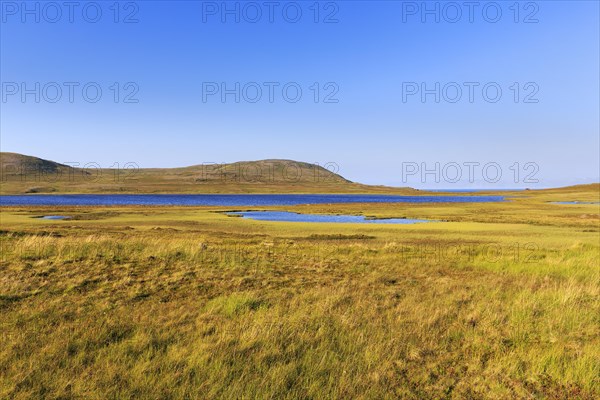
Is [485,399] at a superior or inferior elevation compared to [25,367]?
inferior

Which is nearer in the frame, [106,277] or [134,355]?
[134,355]

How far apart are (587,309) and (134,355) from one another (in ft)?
32.2

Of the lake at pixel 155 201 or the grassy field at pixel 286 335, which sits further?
the lake at pixel 155 201

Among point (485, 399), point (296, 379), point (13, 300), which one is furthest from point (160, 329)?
point (485, 399)

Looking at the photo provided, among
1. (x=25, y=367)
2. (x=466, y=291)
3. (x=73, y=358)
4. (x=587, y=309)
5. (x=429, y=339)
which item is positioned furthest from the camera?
(x=466, y=291)

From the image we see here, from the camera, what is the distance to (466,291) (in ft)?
33.7

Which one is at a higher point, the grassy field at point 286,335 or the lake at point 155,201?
the lake at point 155,201

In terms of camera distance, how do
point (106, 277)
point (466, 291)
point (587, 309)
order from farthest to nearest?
point (106, 277) < point (466, 291) < point (587, 309)

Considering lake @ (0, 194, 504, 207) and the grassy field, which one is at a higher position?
lake @ (0, 194, 504, 207)

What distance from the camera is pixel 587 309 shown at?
27.9 feet

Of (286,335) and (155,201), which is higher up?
(155,201)

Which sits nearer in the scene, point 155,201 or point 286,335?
point 286,335

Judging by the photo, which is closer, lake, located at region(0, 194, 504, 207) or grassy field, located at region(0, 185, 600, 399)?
grassy field, located at region(0, 185, 600, 399)

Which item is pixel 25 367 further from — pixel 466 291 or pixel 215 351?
pixel 466 291
